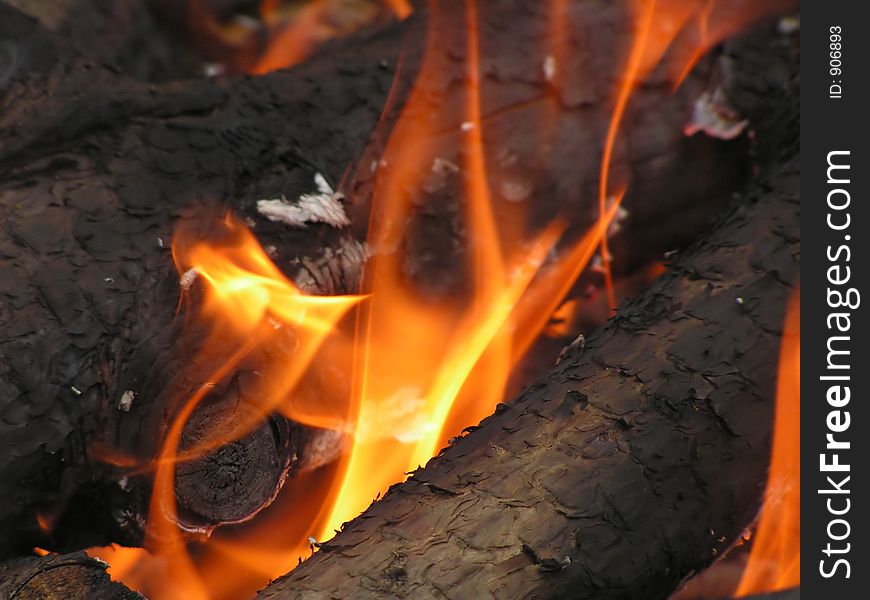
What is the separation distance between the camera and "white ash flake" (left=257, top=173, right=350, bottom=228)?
205 centimetres

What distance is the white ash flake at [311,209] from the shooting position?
2.05 metres

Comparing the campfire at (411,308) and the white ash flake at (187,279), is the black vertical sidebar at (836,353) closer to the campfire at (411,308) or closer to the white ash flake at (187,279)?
the campfire at (411,308)

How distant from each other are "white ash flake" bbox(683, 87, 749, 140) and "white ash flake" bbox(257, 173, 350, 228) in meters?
0.98

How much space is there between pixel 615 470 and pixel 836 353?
567mm

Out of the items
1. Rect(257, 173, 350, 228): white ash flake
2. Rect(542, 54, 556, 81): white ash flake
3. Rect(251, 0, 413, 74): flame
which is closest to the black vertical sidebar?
Rect(542, 54, 556, 81): white ash flake

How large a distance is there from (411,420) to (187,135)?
88cm

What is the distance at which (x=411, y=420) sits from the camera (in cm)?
240

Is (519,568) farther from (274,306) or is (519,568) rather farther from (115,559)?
(115,559)

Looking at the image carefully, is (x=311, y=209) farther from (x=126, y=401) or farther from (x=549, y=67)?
(x=549, y=67)

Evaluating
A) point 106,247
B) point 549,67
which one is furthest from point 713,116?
point 106,247

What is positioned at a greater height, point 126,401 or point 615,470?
point 126,401

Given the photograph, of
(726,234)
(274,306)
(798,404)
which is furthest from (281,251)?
(798,404)

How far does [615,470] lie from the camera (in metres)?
1.69

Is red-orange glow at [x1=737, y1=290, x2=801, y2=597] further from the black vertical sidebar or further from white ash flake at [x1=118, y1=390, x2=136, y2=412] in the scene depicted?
white ash flake at [x1=118, y1=390, x2=136, y2=412]
